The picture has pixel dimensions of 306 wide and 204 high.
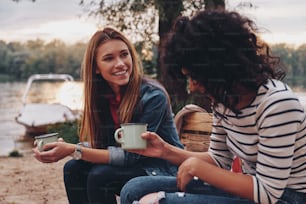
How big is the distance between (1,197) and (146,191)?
1777 millimetres

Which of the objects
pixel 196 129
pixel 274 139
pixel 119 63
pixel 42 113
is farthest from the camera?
pixel 42 113

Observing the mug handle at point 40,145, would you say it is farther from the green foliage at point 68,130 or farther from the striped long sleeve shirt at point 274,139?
the green foliage at point 68,130

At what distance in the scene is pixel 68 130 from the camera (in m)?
4.14

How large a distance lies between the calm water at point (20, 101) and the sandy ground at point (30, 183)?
517 millimetres

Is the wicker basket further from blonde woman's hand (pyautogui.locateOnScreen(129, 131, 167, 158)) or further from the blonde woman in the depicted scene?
blonde woman's hand (pyautogui.locateOnScreen(129, 131, 167, 158))

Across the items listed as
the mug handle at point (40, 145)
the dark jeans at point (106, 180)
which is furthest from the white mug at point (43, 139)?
the dark jeans at point (106, 180)

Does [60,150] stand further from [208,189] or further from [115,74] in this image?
[208,189]

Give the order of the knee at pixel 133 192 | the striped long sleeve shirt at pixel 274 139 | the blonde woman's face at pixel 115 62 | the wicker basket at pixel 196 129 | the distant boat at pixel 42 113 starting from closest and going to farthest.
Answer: the striped long sleeve shirt at pixel 274 139
the knee at pixel 133 192
the blonde woman's face at pixel 115 62
the wicker basket at pixel 196 129
the distant boat at pixel 42 113

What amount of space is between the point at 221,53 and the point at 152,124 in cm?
52

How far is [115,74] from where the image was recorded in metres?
1.51

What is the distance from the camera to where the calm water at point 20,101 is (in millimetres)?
4387

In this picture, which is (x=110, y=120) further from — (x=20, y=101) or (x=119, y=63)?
(x=20, y=101)

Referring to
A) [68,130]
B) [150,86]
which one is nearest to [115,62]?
[150,86]

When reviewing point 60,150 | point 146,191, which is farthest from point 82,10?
point 146,191
